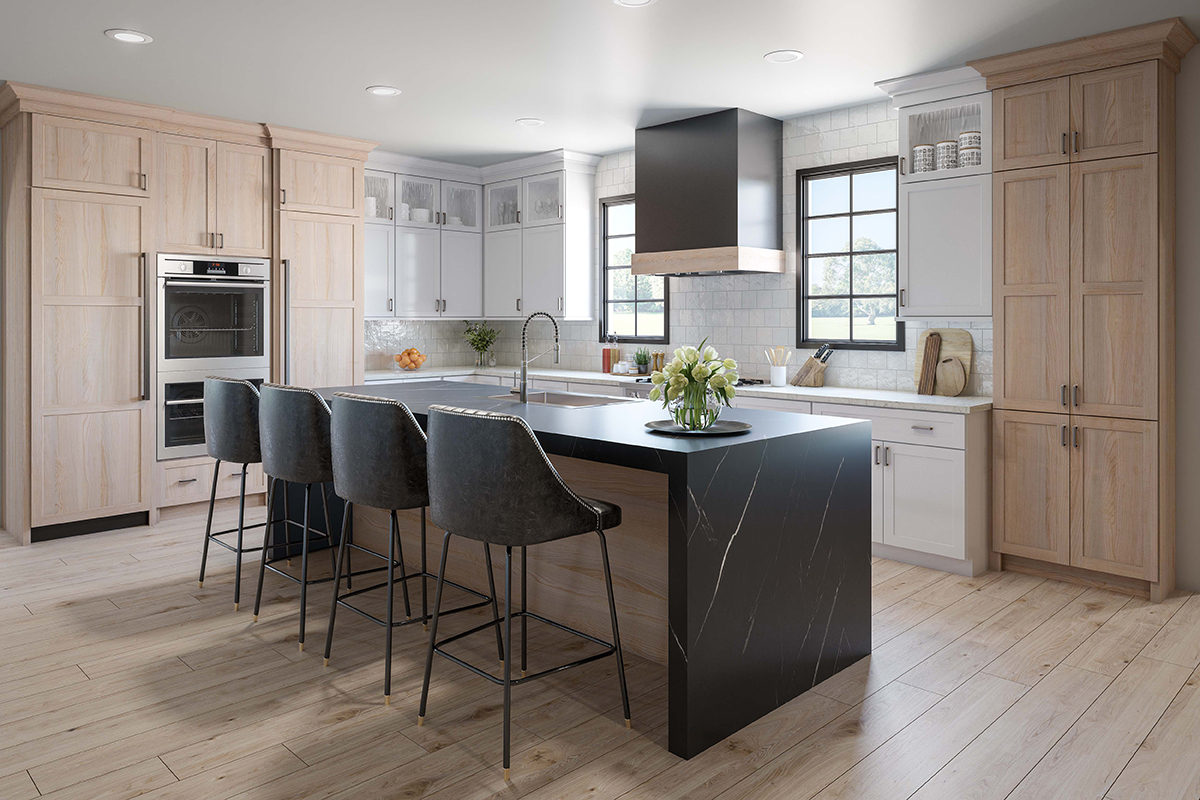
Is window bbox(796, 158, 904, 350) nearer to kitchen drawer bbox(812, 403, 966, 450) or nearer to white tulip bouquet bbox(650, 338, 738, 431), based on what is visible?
kitchen drawer bbox(812, 403, 966, 450)

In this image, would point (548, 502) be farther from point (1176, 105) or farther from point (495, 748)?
point (1176, 105)

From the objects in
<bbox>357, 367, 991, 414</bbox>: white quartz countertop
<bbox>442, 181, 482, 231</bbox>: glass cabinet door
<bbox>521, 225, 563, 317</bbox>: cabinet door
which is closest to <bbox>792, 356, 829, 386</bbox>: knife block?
<bbox>357, 367, 991, 414</bbox>: white quartz countertop

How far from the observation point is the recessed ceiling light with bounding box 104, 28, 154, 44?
387 centimetres

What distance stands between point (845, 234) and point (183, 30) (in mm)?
3812

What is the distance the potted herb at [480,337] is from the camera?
7.63 meters

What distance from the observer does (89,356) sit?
5.03 m

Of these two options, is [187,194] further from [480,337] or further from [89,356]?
[480,337]

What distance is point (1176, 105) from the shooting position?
399 centimetres

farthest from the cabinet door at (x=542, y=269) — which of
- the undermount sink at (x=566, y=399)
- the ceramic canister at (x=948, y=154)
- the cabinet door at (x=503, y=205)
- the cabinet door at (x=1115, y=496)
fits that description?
the cabinet door at (x=1115, y=496)

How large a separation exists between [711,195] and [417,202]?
2779 mm

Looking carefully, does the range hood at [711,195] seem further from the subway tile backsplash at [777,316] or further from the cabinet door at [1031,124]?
the cabinet door at [1031,124]

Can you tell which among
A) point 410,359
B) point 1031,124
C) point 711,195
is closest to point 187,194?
point 410,359

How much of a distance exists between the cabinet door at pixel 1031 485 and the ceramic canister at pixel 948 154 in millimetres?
1340

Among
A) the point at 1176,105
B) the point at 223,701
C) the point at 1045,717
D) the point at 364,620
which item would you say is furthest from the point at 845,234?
the point at 223,701
